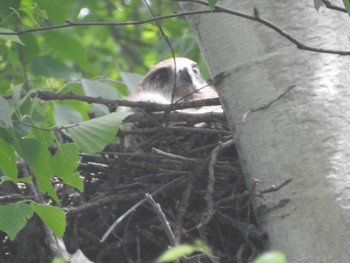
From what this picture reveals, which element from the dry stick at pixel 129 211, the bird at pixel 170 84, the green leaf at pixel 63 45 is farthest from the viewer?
the bird at pixel 170 84

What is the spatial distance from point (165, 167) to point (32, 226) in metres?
0.51

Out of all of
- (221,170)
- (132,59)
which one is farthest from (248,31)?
(132,59)

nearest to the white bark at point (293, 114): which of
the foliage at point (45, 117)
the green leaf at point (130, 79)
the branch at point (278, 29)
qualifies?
the branch at point (278, 29)

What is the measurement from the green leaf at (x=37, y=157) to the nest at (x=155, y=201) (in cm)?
28

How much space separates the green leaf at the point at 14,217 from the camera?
2488 millimetres

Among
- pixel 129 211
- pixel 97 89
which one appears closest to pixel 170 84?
pixel 97 89

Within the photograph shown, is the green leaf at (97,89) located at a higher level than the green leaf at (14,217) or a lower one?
lower

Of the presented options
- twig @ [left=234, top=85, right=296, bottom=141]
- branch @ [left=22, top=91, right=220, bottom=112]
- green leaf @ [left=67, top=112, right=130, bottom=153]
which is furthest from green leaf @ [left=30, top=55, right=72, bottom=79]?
twig @ [left=234, top=85, right=296, bottom=141]

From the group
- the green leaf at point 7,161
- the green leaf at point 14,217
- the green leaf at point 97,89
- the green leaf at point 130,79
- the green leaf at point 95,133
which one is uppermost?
the green leaf at point 7,161

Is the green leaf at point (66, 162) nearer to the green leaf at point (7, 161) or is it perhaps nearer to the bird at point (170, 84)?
the green leaf at point (7, 161)

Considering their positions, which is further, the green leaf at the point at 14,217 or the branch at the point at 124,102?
the branch at the point at 124,102

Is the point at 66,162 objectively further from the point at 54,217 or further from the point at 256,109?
the point at 256,109

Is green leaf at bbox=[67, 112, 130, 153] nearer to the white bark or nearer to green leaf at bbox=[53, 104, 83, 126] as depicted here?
the white bark

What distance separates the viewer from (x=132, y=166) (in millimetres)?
3326
